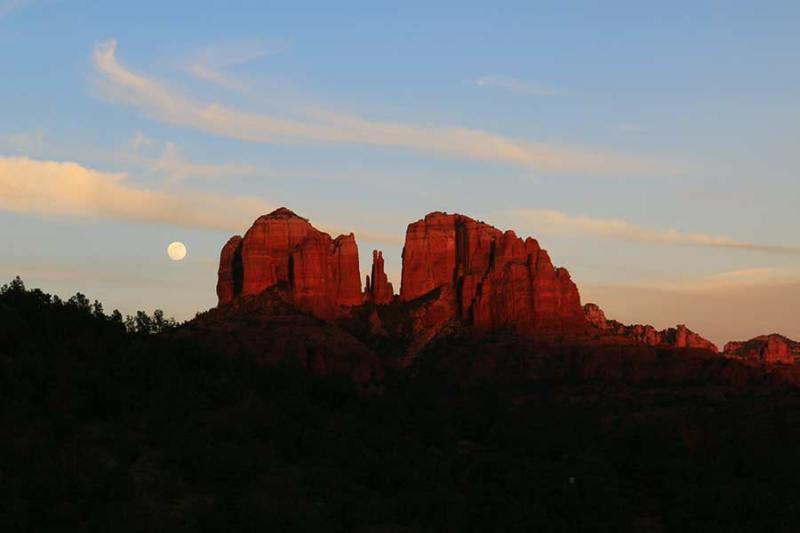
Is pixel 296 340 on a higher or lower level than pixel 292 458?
higher

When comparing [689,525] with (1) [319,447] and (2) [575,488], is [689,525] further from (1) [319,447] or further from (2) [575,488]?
(1) [319,447]

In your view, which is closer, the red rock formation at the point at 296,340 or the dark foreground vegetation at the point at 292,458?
the dark foreground vegetation at the point at 292,458

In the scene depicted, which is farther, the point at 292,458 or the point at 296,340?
the point at 296,340

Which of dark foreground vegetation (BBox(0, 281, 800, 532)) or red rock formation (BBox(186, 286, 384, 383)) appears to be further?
red rock formation (BBox(186, 286, 384, 383))

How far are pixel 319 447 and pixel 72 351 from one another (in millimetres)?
11047

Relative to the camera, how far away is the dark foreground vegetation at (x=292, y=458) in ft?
114

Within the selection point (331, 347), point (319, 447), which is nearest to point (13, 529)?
point (319, 447)

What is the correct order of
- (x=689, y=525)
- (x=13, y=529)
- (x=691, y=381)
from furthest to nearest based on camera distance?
(x=691, y=381), (x=689, y=525), (x=13, y=529)

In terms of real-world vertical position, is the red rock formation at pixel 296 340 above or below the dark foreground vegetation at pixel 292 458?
above

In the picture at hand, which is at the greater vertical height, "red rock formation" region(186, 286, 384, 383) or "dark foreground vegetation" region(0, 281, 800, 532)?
"red rock formation" region(186, 286, 384, 383)

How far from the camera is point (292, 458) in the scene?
→ 41156 mm

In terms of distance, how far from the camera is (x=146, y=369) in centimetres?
4619

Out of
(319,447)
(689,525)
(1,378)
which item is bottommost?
(689,525)

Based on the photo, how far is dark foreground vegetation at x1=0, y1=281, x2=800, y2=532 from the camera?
34.7 m
